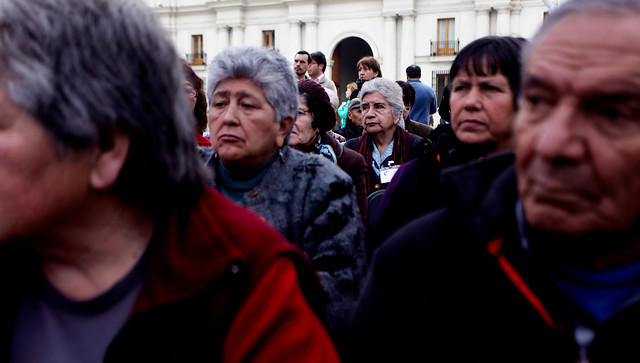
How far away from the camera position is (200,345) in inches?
53.8

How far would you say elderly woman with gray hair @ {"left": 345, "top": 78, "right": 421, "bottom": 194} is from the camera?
17.9 feet

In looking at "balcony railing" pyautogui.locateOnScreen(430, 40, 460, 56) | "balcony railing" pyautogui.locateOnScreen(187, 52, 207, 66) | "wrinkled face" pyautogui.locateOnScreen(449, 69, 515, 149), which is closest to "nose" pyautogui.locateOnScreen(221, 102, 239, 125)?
"wrinkled face" pyautogui.locateOnScreen(449, 69, 515, 149)

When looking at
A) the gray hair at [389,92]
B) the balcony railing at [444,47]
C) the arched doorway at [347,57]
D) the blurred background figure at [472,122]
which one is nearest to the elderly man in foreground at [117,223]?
the blurred background figure at [472,122]

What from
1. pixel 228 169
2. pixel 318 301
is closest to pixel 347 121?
pixel 228 169

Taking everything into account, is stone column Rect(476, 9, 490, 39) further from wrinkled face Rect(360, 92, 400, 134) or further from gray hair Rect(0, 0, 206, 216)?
gray hair Rect(0, 0, 206, 216)

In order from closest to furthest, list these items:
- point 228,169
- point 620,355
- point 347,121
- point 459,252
Result: point 620,355, point 459,252, point 228,169, point 347,121

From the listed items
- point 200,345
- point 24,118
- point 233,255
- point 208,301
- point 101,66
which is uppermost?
point 101,66

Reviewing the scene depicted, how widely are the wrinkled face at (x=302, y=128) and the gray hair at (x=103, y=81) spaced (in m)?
3.04

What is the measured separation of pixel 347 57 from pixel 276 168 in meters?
32.0

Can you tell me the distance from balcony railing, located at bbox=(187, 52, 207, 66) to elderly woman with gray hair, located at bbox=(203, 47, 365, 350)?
3185cm

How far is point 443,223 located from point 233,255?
54 cm

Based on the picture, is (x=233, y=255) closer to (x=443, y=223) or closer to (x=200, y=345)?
(x=200, y=345)

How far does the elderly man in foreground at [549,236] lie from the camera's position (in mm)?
1112

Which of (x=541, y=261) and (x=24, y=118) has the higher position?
(x=24, y=118)
